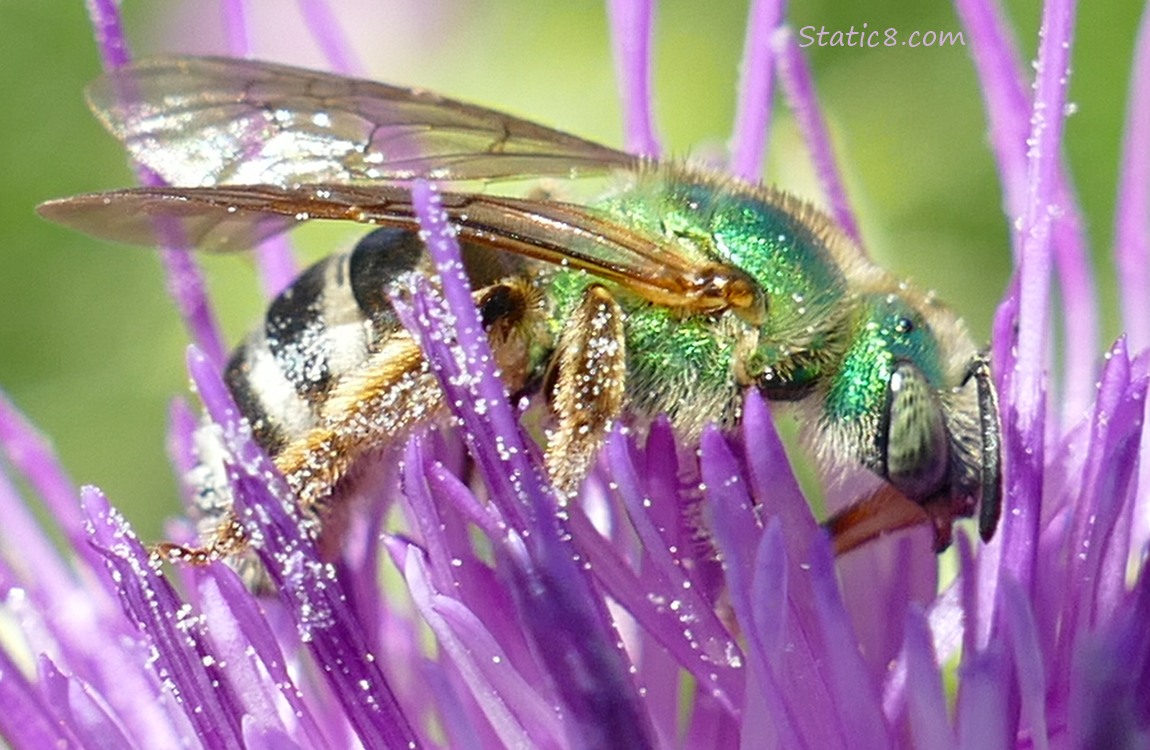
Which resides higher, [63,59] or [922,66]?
[63,59]

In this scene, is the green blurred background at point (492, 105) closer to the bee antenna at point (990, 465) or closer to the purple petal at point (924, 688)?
the bee antenna at point (990, 465)

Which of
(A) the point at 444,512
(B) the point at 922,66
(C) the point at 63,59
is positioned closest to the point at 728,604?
(A) the point at 444,512

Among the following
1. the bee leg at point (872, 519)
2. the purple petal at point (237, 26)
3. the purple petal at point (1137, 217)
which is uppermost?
the purple petal at point (237, 26)

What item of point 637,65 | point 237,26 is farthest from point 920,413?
point 237,26

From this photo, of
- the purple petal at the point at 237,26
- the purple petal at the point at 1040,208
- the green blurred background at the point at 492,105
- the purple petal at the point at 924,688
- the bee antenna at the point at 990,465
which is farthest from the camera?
the green blurred background at the point at 492,105

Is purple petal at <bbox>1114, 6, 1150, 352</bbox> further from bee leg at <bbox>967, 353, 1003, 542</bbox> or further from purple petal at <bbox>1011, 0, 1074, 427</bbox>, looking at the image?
bee leg at <bbox>967, 353, 1003, 542</bbox>

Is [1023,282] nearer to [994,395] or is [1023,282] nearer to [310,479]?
[994,395]

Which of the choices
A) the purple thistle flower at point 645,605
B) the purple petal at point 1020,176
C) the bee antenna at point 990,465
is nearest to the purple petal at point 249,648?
the purple thistle flower at point 645,605
